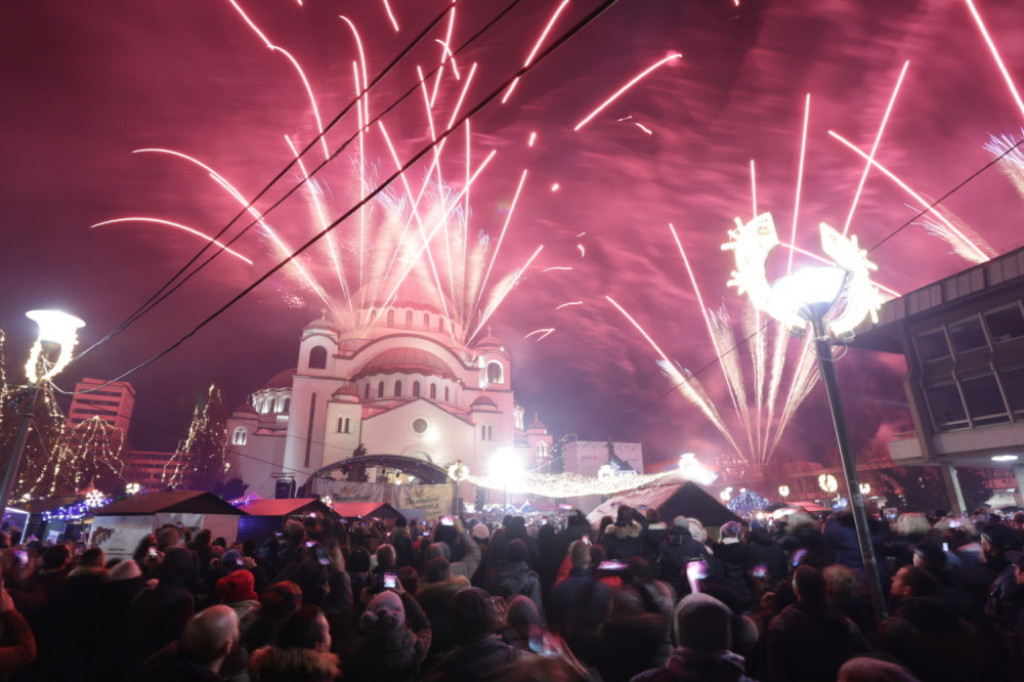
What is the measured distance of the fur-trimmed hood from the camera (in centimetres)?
303

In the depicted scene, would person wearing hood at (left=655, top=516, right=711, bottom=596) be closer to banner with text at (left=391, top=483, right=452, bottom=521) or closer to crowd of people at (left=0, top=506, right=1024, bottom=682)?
crowd of people at (left=0, top=506, right=1024, bottom=682)

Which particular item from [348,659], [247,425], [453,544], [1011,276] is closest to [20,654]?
[348,659]

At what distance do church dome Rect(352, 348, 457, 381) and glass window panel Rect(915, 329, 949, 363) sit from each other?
137ft

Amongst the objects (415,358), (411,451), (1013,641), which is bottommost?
(1013,641)

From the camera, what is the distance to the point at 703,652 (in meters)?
2.75

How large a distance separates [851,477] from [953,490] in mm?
26884

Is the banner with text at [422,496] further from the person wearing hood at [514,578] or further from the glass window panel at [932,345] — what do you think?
the person wearing hood at [514,578]

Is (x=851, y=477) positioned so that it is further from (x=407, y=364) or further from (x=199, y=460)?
(x=199, y=460)

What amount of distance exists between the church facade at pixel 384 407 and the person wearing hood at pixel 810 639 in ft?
151

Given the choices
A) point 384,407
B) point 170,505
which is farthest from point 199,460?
point 170,505

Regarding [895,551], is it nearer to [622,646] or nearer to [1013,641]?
→ [1013,641]

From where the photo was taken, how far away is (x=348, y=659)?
3.72m

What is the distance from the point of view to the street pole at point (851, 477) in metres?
4.86

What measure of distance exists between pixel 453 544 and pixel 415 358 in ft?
168
